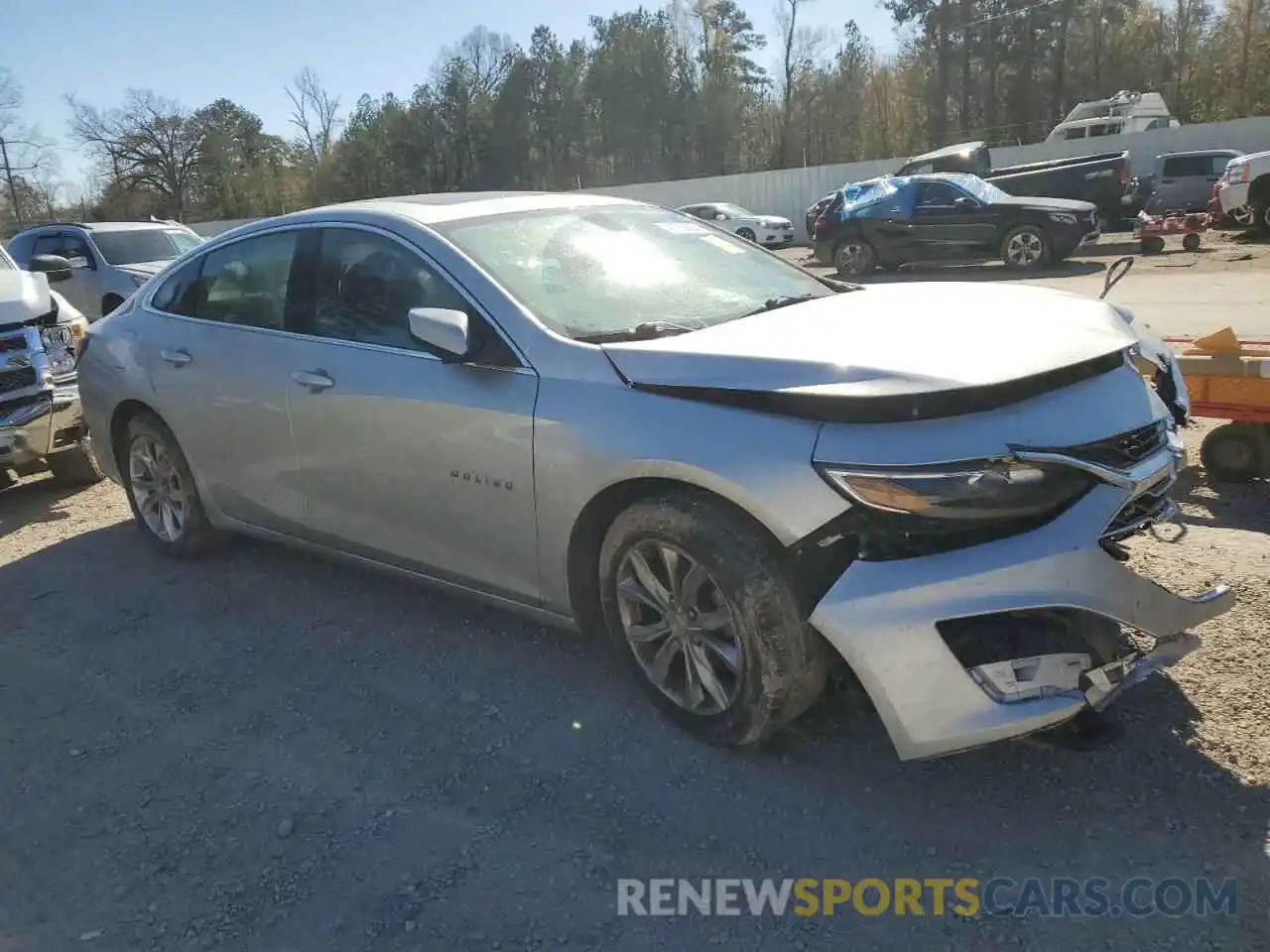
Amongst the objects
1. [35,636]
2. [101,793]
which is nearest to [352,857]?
[101,793]

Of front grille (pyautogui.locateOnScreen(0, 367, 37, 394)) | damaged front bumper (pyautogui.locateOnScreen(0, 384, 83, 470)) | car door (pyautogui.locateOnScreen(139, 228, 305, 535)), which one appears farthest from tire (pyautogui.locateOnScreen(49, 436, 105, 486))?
car door (pyautogui.locateOnScreen(139, 228, 305, 535))

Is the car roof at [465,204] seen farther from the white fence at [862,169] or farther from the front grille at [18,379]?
the white fence at [862,169]

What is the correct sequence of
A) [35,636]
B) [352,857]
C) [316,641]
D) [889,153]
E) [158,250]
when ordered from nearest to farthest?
[352,857], [316,641], [35,636], [158,250], [889,153]

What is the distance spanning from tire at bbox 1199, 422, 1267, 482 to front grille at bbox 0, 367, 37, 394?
683 cm

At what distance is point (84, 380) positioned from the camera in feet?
17.5

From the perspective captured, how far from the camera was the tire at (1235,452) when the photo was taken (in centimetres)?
489

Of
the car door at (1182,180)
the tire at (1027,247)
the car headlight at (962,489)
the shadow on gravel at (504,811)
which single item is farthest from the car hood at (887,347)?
the car door at (1182,180)

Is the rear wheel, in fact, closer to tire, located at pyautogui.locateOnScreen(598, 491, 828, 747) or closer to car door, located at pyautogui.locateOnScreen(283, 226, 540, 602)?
car door, located at pyautogui.locateOnScreen(283, 226, 540, 602)

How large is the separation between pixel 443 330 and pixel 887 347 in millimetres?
1429

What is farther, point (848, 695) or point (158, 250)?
point (158, 250)

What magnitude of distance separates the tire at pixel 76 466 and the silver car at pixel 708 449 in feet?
9.33

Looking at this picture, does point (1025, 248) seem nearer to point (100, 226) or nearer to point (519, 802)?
point (100, 226)

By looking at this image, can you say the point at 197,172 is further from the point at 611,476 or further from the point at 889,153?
the point at 611,476

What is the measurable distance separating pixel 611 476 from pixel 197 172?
70.6m
